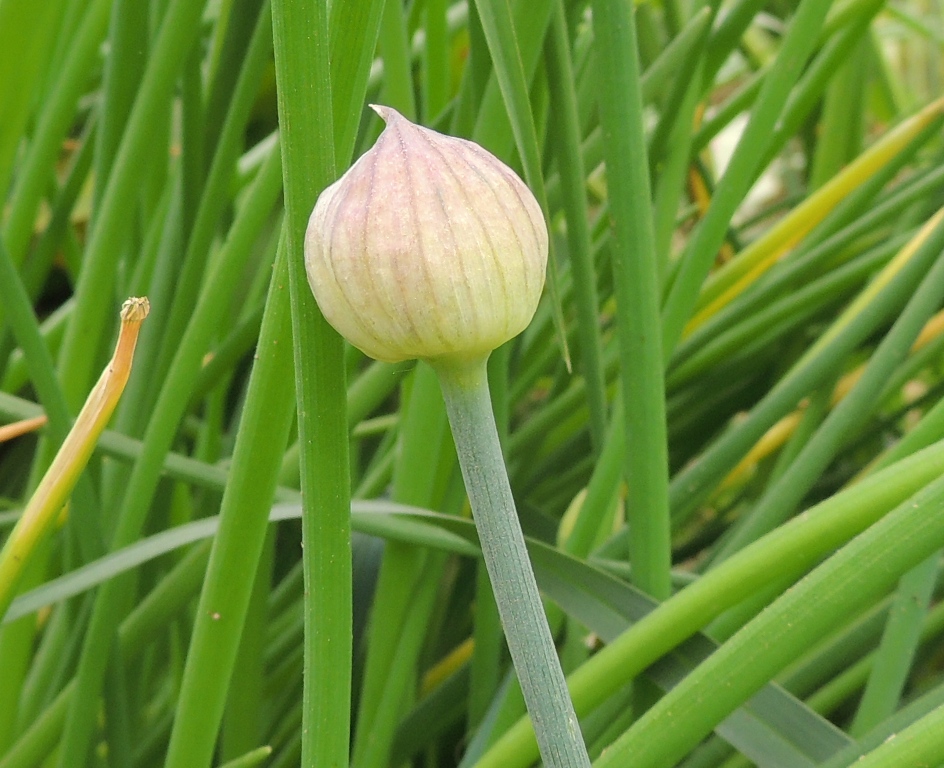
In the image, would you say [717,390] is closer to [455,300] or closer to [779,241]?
[779,241]

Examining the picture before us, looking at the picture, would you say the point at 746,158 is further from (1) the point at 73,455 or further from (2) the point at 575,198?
(1) the point at 73,455

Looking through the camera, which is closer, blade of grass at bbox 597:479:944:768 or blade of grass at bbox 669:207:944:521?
blade of grass at bbox 597:479:944:768

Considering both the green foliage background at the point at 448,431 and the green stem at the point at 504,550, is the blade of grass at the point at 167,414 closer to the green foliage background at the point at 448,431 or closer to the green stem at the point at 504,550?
the green foliage background at the point at 448,431

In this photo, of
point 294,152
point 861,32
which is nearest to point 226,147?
point 294,152

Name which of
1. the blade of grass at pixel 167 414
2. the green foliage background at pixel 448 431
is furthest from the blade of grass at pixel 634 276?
the blade of grass at pixel 167 414

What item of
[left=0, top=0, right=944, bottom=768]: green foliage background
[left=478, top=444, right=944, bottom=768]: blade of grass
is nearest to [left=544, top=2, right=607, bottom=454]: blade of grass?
[left=0, top=0, right=944, bottom=768]: green foliage background

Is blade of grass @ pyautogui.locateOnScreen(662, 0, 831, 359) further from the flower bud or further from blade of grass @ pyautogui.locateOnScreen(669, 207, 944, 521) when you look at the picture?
the flower bud

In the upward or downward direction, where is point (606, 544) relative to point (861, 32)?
downward
